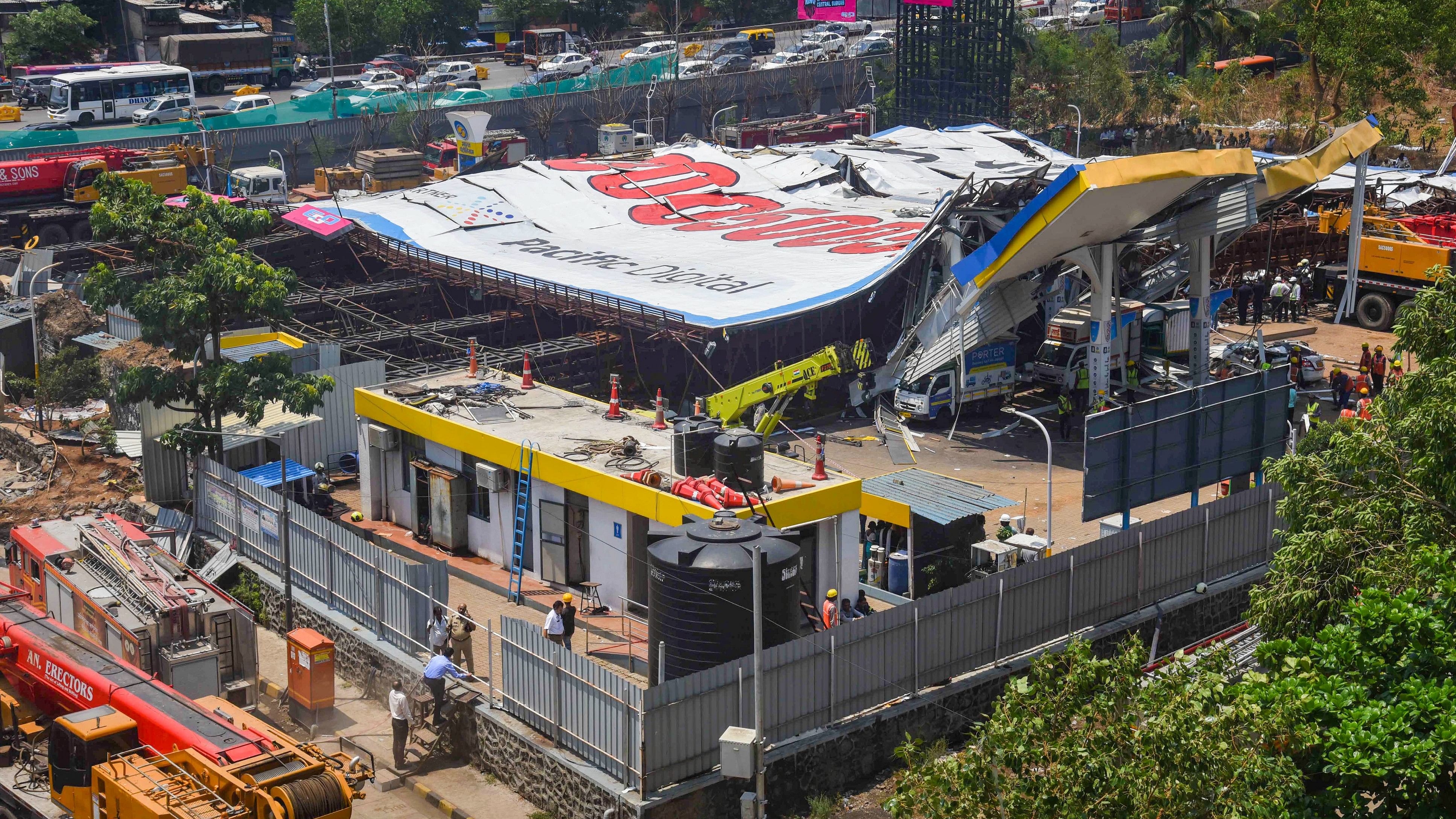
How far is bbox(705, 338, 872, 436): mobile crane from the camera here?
36.6 m

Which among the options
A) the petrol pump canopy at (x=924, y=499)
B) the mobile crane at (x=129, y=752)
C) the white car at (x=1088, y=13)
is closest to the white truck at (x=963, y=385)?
the petrol pump canopy at (x=924, y=499)

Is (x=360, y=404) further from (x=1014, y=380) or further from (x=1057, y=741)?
(x=1057, y=741)

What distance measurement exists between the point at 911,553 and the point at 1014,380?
14.6 metres

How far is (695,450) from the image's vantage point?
88.0ft

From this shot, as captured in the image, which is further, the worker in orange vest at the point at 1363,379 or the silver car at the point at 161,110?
the silver car at the point at 161,110

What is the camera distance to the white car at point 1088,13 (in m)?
113

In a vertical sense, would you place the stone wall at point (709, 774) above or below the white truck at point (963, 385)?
below

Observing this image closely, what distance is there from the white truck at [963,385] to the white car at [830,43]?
65.2m

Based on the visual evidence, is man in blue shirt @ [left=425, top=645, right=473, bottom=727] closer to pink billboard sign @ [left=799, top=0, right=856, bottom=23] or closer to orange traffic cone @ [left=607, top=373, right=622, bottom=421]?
orange traffic cone @ [left=607, top=373, right=622, bottom=421]

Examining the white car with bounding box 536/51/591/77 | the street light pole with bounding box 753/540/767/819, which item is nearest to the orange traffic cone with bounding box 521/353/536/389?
the street light pole with bounding box 753/540/767/819

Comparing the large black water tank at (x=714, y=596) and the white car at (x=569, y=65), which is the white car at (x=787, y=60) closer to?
the white car at (x=569, y=65)

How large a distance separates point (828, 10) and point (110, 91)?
57.5m

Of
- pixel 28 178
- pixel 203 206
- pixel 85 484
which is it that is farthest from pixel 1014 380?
pixel 28 178

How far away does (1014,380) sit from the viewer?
41.2 meters
